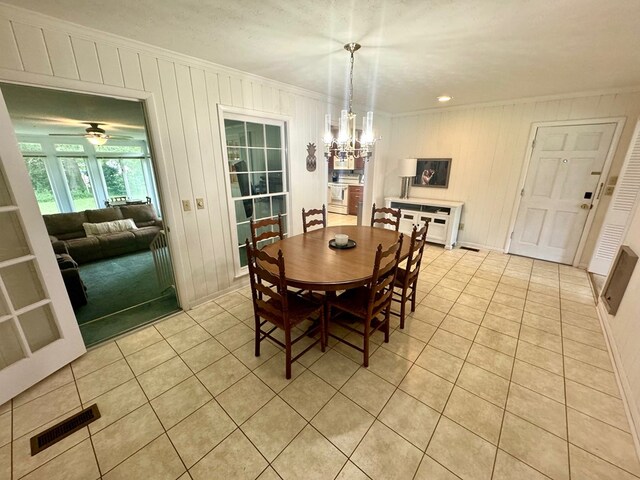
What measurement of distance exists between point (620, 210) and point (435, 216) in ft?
7.21

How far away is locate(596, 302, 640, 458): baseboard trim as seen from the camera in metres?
1.50

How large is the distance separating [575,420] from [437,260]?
2.63 meters

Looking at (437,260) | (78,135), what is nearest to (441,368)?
(437,260)

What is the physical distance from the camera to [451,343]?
225 cm

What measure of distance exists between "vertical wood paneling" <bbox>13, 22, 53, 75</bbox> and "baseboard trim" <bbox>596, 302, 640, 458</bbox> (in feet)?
14.3

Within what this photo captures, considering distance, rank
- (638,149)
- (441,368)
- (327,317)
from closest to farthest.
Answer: (441,368)
(327,317)
(638,149)

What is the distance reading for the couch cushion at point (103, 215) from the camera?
16.0 ft

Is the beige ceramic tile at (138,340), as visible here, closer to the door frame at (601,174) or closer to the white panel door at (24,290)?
the white panel door at (24,290)

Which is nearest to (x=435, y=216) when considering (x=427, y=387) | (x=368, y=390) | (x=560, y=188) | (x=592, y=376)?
(x=560, y=188)

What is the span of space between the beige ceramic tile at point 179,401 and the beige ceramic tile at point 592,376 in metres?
2.74

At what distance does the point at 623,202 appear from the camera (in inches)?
124

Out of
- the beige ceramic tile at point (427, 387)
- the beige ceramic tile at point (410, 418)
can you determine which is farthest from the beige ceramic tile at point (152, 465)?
the beige ceramic tile at point (427, 387)

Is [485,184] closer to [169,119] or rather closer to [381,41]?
[381,41]

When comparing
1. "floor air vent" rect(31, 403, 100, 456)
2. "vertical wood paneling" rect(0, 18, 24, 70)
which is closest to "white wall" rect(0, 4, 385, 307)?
"vertical wood paneling" rect(0, 18, 24, 70)
